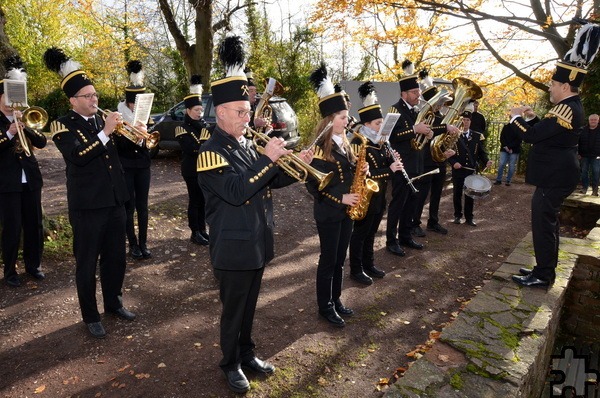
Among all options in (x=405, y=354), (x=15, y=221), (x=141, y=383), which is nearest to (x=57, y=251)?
(x=15, y=221)

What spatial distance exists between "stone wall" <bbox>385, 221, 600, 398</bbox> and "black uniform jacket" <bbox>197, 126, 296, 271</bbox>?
1.54 m

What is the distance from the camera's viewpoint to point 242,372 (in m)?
3.61

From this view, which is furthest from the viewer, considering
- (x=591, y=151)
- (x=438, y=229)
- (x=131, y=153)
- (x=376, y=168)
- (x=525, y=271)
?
(x=591, y=151)

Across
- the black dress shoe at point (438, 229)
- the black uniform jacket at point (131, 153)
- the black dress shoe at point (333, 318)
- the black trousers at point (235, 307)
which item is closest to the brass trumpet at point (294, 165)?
the black trousers at point (235, 307)

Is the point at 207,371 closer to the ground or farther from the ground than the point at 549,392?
farther from the ground

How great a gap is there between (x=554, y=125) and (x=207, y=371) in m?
4.63

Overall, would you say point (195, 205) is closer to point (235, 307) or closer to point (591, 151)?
Answer: point (235, 307)

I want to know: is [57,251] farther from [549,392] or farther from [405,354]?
[549,392]

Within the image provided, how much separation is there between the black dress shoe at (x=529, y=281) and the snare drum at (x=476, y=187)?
2.98 m

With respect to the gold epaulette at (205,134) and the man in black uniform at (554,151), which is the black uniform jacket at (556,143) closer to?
the man in black uniform at (554,151)

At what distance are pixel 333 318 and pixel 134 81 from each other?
4219mm

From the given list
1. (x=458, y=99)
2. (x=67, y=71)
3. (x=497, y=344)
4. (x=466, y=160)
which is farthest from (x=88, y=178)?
(x=466, y=160)

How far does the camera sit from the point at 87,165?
4137 millimetres

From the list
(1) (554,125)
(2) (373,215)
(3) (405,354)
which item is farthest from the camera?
(2) (373,215)
